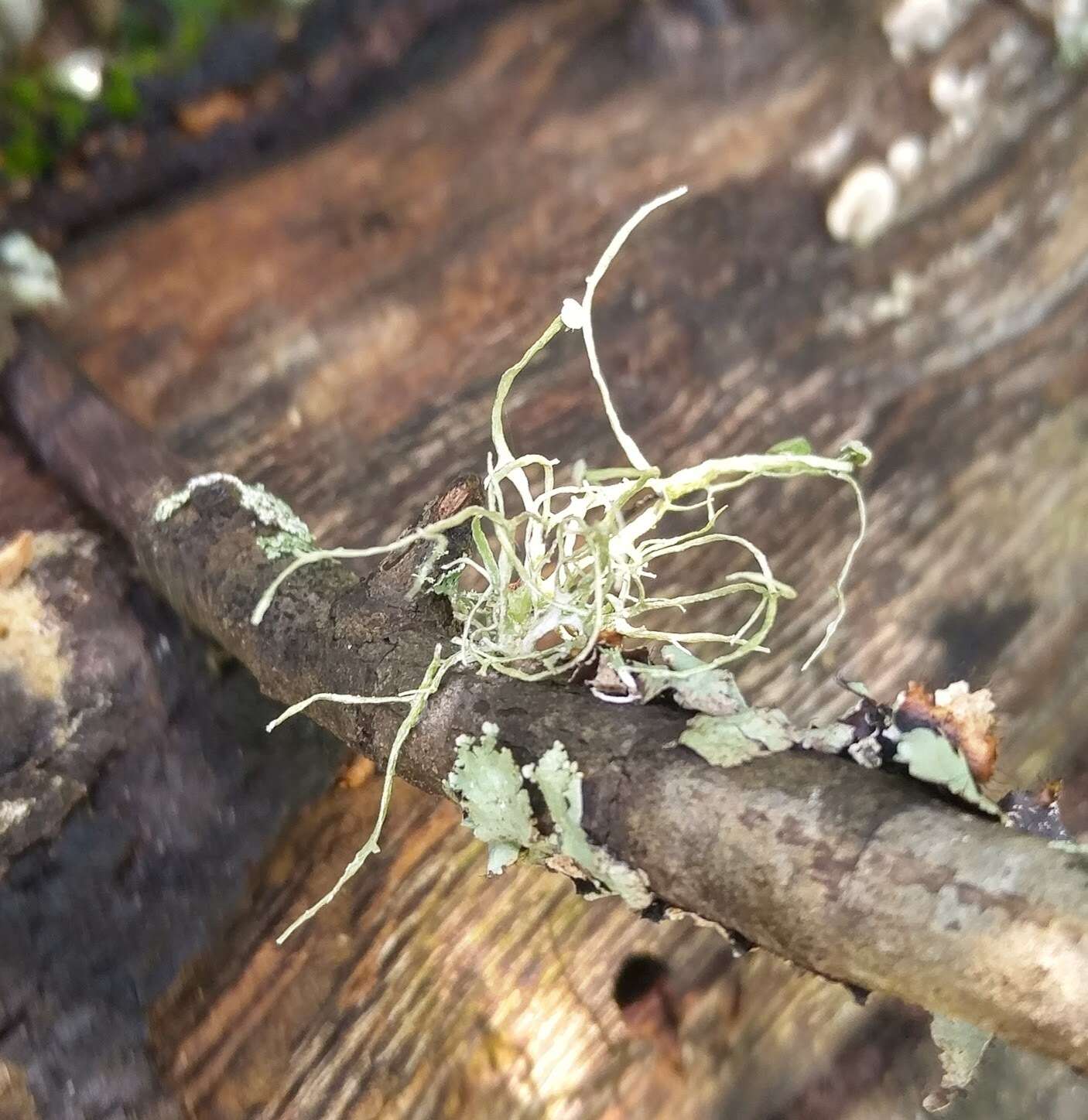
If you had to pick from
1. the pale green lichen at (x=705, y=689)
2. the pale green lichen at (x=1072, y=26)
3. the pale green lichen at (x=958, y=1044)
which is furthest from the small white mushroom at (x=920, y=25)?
the pale green lichen at (x=958, y=1044)

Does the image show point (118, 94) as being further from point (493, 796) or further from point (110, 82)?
point (493, 796)

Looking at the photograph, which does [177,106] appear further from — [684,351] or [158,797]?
[158,797]

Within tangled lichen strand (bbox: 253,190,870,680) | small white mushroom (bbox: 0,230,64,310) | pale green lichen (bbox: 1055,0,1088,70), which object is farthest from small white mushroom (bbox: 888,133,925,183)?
small white mushroom (bbox: 0,230,64,310)

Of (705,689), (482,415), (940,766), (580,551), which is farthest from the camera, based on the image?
(482,415)

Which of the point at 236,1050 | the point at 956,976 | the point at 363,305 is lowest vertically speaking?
the point at 236,1050

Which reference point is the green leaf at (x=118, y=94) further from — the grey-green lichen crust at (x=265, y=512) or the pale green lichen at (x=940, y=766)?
the pale green lichen at (x=940, y=766)

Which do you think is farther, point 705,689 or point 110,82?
point 110,82

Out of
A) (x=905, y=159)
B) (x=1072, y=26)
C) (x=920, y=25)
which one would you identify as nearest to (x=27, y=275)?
(x=905, y=159)

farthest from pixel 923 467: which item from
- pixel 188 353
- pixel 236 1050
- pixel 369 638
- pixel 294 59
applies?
pixel 294 59
